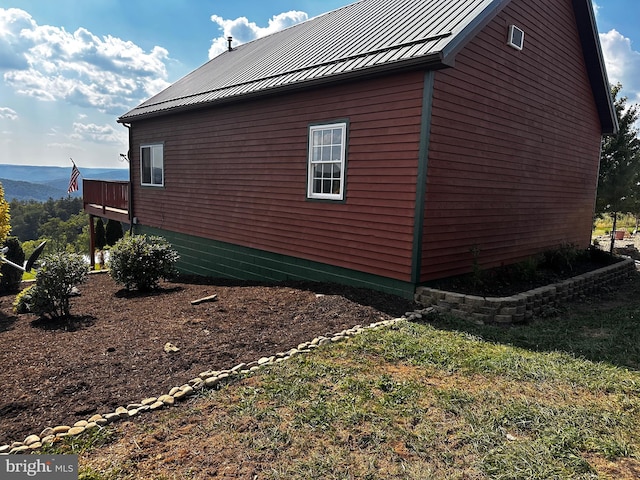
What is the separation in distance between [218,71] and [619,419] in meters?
12.2

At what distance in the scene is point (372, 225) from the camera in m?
6.54

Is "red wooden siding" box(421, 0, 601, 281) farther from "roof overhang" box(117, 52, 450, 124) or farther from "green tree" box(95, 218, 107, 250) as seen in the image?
"green tree" box(95, 218, 107, 250)

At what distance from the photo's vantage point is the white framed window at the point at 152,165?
38.9 ft

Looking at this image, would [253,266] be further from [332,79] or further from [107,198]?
[107,198]

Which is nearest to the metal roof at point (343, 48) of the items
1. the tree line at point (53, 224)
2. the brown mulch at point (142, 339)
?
the brown mulch at point (142, 339)

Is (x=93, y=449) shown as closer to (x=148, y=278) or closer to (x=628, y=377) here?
(x=628, y=377)

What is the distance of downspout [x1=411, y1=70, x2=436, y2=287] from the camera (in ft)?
18.9

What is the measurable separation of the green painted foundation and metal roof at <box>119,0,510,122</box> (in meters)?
3.16

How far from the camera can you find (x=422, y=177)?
5.88 m

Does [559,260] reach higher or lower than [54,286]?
higher

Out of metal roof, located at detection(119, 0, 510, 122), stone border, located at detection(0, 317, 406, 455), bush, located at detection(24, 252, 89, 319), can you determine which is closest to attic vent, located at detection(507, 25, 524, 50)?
metal roof, located at detection(119, 0, 510, 122)

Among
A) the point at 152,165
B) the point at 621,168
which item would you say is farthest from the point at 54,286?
the point at 621,168

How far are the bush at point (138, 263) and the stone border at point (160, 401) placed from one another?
15.2ft

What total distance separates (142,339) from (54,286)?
7.25 feet
